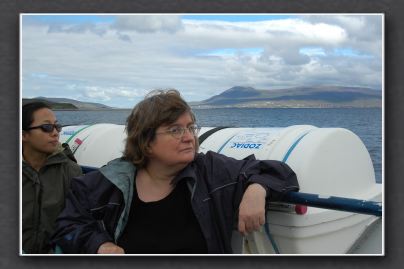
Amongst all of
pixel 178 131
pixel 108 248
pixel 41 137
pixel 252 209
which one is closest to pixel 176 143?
pixel 178 131

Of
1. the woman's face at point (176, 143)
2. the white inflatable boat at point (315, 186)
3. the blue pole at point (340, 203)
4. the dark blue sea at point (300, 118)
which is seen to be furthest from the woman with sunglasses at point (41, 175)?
the blue pole at point (340, 203)

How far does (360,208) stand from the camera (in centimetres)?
196

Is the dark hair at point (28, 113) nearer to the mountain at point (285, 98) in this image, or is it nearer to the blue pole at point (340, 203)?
the mountain at point (285, 98)

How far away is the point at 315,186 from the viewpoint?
7.13ft

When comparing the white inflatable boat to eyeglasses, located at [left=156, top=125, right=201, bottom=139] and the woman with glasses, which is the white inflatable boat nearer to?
the woman with glasses

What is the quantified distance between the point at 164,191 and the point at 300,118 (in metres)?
0.84

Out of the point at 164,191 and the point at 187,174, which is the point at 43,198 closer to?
the point at 164,191

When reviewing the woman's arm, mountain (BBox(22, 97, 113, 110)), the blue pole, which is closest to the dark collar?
the woman's arm

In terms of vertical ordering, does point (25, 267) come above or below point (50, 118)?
below

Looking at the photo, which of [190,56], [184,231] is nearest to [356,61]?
[190,56]

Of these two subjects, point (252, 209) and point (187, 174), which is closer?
point (252, 209)

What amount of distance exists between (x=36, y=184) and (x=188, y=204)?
2.61ft

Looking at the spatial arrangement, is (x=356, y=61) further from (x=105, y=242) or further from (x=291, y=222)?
(x=105, y=242)

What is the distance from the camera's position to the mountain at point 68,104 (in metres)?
2.54
